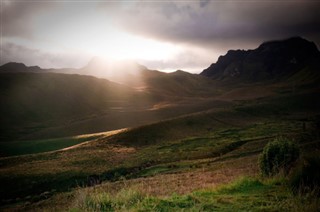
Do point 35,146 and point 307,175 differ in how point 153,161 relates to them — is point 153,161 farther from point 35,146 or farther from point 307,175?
point 35,146

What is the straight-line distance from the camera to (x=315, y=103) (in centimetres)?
13750

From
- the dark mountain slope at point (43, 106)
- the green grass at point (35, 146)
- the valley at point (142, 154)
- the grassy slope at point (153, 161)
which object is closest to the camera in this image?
the valley at point (142, 154)

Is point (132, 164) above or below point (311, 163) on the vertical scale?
below

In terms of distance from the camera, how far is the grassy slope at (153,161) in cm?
3194

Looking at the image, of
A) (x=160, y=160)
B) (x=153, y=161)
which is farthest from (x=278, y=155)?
(x=153, y=161)

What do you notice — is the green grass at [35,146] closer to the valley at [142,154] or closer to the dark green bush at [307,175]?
the valley at [142,154]

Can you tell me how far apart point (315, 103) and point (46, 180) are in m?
128

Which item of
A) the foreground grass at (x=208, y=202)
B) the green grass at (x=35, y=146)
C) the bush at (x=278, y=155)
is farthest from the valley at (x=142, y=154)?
the bush at (x=278, y=155)

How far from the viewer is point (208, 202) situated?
444 inches

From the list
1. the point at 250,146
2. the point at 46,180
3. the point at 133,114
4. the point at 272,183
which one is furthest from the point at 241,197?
the point at 133,114

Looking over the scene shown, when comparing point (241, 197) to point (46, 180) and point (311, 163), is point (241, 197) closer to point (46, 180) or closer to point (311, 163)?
point (311, 163)

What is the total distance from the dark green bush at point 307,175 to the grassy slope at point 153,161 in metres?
8.07

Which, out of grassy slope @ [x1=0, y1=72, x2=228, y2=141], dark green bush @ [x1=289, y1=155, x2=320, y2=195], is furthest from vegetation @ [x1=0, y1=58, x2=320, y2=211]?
grassy slope @ [x1=0, y1=72, x2=228, y2=141]

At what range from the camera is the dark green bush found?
12281 millimetres
